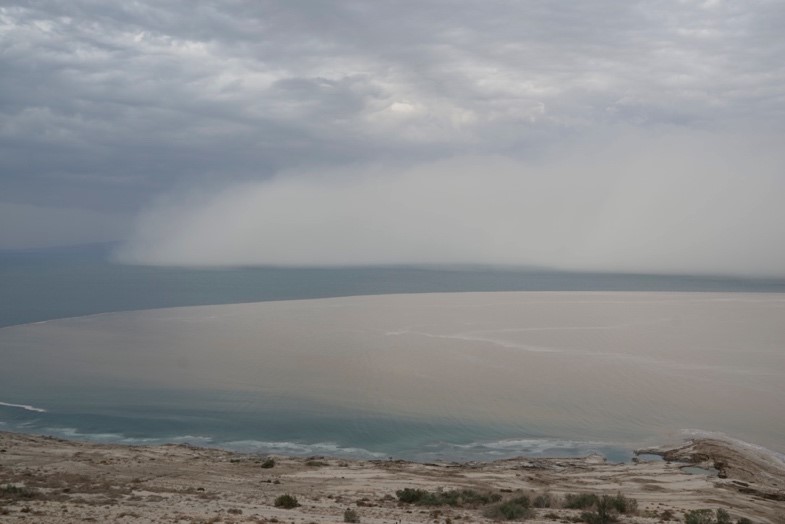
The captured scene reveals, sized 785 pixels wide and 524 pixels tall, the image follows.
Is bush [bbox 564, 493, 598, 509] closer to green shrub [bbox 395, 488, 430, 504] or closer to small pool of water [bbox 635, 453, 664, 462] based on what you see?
green shrub [bbox 395, 488, 430, 504]

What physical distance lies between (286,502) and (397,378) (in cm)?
1960

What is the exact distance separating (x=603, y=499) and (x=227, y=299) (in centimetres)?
6716

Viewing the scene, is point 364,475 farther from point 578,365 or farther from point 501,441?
point 578,365

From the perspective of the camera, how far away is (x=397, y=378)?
33.9m

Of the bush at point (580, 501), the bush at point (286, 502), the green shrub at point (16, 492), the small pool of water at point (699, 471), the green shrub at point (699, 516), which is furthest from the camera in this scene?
the small pool of water at point (699, 471)

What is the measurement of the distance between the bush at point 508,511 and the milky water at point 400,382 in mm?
8140

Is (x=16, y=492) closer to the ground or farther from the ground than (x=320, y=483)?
farther from the ground

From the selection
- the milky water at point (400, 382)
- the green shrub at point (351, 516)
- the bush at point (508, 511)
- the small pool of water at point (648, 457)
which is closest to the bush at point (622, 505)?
the bush at point (508, 511)

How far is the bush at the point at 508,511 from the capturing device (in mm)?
13625

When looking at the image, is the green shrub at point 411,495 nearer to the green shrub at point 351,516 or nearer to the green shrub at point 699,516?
the green shrub at point 351,516

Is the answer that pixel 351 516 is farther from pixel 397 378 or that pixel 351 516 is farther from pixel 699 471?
pixel 397 378

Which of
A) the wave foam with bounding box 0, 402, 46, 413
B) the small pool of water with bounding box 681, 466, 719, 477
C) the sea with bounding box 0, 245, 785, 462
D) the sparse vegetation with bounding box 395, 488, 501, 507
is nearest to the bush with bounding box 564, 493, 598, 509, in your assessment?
the sparse vegetation with bounding box 395, 488, 501, 507

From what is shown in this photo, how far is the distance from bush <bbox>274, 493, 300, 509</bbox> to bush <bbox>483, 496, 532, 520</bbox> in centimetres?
401

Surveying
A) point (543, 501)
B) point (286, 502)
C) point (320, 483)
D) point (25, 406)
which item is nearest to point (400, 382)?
point (320, 483)
